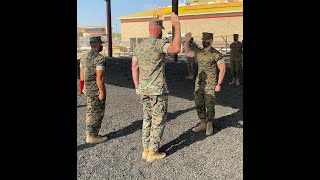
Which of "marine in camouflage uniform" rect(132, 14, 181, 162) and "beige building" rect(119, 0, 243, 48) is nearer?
"marine in camouflage uniform" rect(132, 14, 181, 162)

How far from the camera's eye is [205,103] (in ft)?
16.3

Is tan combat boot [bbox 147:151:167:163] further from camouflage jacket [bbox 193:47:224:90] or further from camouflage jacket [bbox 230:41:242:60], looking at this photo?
camouflage jacket [bbox 230:41:242:60]

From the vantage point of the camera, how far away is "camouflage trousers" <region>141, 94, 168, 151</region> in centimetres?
381

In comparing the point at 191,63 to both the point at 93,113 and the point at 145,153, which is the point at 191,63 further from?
the point at 145,153

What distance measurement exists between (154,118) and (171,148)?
0.90 metres

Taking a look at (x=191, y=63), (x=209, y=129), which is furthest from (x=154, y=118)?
(x=191, y=63)

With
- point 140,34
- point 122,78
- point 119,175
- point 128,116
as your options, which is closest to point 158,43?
point 119,175

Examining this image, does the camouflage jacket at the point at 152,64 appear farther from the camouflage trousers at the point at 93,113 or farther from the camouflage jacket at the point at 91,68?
the camouflage trousers at the point at 93,113

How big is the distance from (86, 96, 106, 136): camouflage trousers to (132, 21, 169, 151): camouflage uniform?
110 centimetres

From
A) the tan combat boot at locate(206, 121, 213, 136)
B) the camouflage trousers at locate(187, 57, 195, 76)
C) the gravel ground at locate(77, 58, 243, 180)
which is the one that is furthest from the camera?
the camouflage trousers at locate(187, 57, 195, 76)

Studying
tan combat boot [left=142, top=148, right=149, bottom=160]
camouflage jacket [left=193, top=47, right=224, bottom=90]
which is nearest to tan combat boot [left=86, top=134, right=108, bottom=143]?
tan combat boot [left=142, top=148, right=149, bottom=160]

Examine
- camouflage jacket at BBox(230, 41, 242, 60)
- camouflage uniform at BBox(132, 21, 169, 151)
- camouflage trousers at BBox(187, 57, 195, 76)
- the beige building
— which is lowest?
camouflage uniform at BBox(132, 21, 169, 151)
